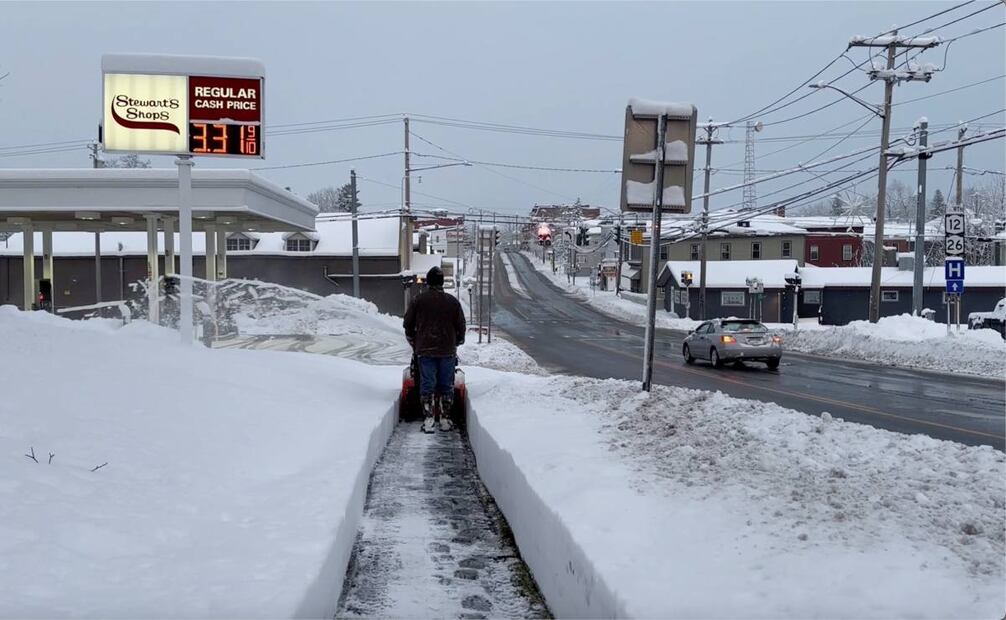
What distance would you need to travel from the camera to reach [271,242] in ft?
184

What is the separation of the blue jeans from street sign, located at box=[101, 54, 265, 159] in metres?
6.53

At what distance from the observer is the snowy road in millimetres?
4762

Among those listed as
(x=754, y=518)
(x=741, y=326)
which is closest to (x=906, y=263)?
(x=741, y=326)

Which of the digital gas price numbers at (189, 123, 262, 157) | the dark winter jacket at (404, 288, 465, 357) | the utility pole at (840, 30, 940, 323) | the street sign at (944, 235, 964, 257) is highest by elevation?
the utility pole at (840, 30, 940, 323)

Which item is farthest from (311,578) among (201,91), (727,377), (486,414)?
(727,377)

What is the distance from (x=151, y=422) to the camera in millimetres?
6492

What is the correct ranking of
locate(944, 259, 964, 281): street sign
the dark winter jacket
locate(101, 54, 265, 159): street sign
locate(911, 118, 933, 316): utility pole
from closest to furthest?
the dark winter jacket → locate(101, 54, 265, 159): street sign → locate(944, 259, 964, 281): street sign → locate(911, 118, 933, 316): utility pole

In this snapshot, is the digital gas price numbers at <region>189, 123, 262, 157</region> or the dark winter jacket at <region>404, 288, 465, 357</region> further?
the digital gas price numbers at <region>189, 123, 262, 157</region>

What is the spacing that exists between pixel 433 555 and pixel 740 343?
21700mm

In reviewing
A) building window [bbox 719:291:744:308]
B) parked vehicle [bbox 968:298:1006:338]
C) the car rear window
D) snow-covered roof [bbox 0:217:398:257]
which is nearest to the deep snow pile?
the car rear window

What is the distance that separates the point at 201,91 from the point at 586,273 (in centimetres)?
12110

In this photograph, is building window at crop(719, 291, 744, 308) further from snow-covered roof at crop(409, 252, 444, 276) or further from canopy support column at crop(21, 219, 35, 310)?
canopy support column at crop(21, 219, 35, 310)

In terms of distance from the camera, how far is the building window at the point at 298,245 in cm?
5527

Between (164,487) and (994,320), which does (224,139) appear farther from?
(994,320)
